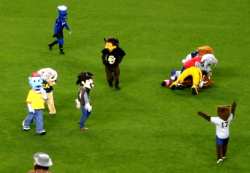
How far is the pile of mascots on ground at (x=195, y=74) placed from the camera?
82.0 ft

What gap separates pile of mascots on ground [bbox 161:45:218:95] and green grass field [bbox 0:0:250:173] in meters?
0.30

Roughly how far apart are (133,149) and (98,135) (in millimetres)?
1255

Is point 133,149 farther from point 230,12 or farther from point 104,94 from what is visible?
point 230,12

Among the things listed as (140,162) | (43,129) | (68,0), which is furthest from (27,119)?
(68,0)

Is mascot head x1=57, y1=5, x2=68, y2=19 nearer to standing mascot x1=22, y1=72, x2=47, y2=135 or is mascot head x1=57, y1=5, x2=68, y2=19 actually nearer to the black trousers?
the black trousers

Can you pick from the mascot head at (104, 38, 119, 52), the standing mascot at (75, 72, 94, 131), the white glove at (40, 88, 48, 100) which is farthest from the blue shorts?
the mascot head at (104, 38, 119, 52)

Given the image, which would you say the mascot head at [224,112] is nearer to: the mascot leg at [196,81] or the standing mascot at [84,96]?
the standing mascot at [84,96]

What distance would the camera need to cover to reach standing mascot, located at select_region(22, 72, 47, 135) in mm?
21469

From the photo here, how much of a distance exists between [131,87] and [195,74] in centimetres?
219

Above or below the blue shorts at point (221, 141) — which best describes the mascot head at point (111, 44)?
above

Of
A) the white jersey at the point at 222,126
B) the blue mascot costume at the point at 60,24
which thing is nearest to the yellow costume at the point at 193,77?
the blue mascot costume at the point at 60,24

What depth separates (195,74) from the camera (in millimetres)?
24938

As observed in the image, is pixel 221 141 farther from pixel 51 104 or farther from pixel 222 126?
pixel 51 104

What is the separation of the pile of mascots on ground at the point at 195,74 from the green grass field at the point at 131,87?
11.8 inches
